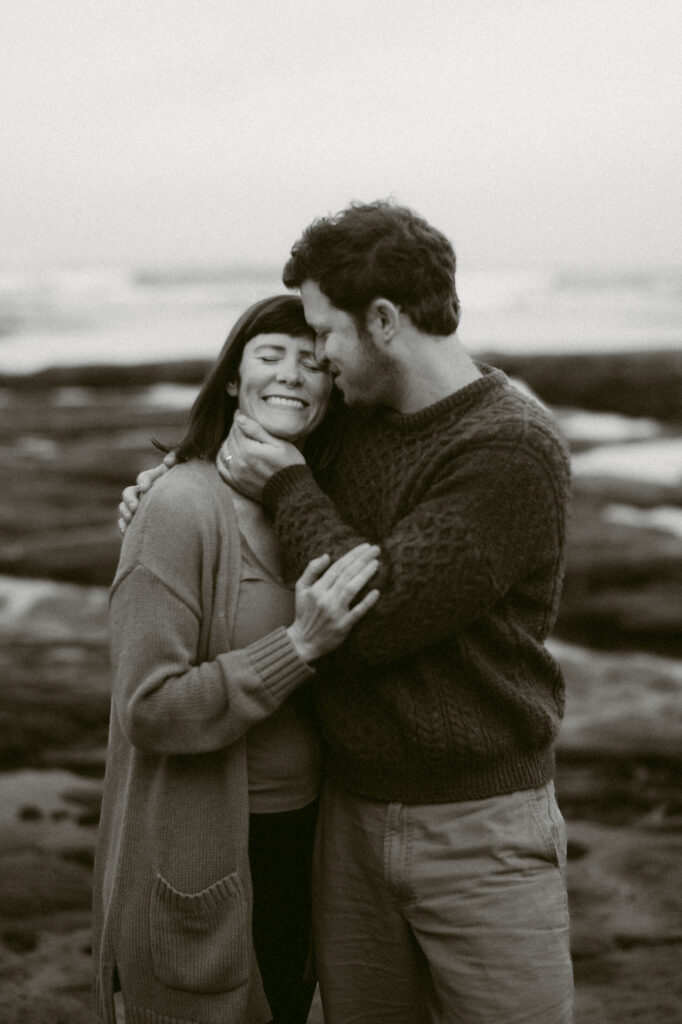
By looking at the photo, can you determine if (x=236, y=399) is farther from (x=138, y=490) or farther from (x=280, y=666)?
(x=280, y=666)

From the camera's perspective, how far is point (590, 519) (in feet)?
36.0

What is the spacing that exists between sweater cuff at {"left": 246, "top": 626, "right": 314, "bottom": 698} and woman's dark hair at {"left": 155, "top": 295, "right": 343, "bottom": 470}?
14.6 inches

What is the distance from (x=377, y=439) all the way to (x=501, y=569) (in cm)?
34

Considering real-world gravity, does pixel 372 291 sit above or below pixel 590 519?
above

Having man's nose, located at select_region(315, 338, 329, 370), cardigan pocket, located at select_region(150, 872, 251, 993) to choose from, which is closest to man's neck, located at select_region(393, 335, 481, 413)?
man's nose, located at select_region(315, 338, 329, 370)

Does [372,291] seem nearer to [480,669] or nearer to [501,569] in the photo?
[501,569]

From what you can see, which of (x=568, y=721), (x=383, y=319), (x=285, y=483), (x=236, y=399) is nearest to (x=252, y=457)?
(x=285, y=483)

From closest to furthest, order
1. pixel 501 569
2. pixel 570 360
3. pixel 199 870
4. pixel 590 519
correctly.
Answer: pixel 501 569 → pixel 199 870 → pixel 590 519 → pixel 570 360

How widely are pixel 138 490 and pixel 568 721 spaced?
464 cm

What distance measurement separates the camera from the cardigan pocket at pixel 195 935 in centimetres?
181

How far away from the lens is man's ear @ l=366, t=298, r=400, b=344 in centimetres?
176

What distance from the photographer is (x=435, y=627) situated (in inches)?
66.4

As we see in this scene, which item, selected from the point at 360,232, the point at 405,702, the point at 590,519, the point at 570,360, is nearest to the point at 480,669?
the point at 405,702

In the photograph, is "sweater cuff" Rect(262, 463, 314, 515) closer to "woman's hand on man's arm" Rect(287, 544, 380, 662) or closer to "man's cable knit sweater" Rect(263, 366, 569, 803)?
"man's cable knit sweater" Rect(263, 366, 569, 803)
